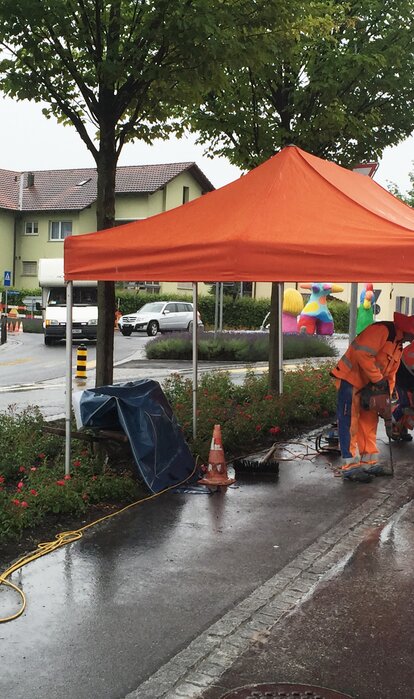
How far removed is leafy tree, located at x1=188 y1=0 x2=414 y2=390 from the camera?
12023 mm

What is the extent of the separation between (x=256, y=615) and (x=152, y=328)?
34.7 m

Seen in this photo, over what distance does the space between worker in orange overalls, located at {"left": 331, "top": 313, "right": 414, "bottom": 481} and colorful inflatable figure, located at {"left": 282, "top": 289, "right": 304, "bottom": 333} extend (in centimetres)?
2604

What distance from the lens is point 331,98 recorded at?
12273 millimetres

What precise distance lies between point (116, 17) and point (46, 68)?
1081mm

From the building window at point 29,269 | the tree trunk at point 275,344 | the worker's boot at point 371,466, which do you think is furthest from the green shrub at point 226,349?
the building window at point 29,269

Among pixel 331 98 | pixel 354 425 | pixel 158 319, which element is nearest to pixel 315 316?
pixel 158 319

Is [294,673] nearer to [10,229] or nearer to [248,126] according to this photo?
[248,126]

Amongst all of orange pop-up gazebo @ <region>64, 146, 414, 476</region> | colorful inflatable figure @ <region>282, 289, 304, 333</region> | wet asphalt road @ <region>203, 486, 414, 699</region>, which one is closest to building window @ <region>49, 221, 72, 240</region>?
colorful inflatable figure @ <region>282, 289, 304, 333</region>

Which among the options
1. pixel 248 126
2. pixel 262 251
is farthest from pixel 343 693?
pixel 248 126

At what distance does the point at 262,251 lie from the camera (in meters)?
7.09

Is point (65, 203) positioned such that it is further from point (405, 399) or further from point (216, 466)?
point (216, 466)

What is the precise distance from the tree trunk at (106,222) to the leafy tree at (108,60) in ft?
0.04

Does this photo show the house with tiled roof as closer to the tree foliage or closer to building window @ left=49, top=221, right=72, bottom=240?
building window @ left=49, top=221, right=72, bottom=240

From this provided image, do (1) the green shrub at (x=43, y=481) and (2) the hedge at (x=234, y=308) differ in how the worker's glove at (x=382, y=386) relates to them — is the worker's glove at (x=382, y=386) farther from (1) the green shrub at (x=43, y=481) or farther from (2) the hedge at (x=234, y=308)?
(2) the hedge at (x=234, y=308)
